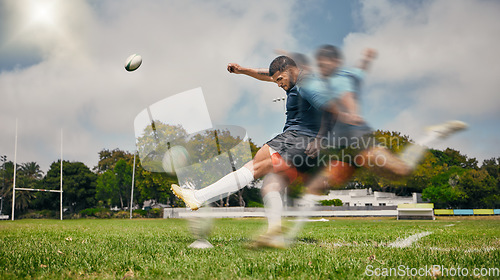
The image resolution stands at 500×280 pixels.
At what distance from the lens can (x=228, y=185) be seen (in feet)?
11.7

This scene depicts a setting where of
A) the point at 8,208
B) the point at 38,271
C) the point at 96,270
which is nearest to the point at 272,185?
the point at 96,270

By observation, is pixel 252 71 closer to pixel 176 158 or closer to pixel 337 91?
pixel 176 158

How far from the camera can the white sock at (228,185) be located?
349 centimetres

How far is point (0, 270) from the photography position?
2.93 metres

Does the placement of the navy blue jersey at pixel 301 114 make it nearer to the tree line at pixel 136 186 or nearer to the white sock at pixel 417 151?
the white sock at pixel 417 151

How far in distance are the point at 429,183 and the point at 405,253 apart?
1684 inches

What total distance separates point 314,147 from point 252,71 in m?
1.50

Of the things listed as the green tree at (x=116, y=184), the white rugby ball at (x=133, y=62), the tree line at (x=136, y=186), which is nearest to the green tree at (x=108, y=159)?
the tree line at (x=136, y=186)

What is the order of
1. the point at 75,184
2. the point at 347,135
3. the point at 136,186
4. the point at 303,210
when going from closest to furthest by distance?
the point at 347,135
the point at 303,210
the point at 136,186
the point at 75,184

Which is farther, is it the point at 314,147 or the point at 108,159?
the point at 108,159

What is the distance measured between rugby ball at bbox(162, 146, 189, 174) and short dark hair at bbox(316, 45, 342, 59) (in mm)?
1784

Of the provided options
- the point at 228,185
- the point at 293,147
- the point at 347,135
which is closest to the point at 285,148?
the point at 293,147

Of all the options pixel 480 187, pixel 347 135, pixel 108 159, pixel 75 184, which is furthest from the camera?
pixel 108 159

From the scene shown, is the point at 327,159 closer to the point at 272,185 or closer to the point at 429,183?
the point at 272,185
